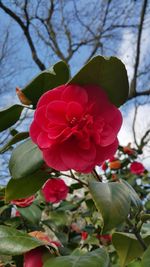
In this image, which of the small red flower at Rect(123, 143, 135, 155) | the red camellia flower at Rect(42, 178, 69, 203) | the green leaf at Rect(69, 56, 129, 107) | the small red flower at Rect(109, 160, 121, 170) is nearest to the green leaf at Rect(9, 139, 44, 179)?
the green leaf at Rect(69, 56, 129, 107)

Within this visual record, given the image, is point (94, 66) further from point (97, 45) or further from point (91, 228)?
point (97, 45)

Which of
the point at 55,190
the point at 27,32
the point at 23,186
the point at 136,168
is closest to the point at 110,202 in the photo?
the point at 23,186

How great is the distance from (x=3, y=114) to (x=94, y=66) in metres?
0.18

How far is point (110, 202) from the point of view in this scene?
20.9 inches

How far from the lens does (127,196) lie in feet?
1.86

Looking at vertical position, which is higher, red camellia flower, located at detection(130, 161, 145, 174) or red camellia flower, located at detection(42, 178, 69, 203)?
red camellia flower, located at detection(42, 178, 69, 203)

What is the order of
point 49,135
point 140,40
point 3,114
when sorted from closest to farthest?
point 49,135
point 3,114
point 140,40

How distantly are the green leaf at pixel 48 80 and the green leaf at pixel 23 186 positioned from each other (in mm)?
142

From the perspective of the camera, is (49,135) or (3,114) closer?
(49,135)

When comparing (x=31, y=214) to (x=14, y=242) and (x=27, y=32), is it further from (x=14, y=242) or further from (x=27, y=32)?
(x=27, y=32)

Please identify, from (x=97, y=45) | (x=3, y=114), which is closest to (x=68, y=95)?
(x=3, y=114)

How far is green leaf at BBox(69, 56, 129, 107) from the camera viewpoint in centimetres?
57

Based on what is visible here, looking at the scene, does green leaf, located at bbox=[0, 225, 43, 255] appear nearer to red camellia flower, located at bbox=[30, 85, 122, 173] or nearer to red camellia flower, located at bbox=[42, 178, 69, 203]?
red camellia flower, located at bbox=[30, 85, 122, 173]

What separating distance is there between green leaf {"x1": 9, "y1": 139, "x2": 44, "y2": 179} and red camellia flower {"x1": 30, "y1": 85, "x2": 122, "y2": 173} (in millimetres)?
45
